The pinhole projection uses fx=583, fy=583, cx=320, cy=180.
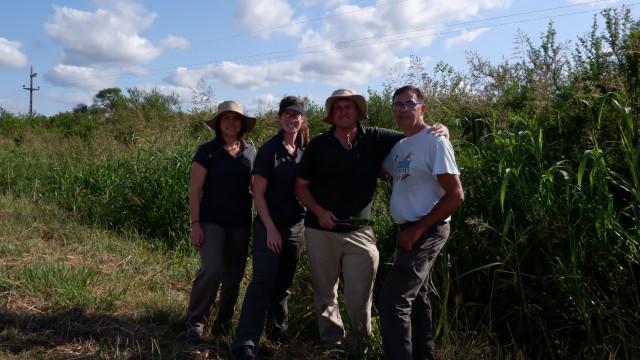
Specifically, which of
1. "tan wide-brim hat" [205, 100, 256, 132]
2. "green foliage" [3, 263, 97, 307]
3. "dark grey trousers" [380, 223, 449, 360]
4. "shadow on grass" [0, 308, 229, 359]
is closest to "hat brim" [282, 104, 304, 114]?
"tan wide-brim hat" [205, 100, 256, 132]

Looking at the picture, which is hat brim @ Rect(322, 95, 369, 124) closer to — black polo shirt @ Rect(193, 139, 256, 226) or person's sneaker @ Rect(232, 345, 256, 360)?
black polo shirt @ Rect(193, 139, 256, 226)

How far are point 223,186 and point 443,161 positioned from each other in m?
1.72

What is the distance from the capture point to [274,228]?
12.8ft

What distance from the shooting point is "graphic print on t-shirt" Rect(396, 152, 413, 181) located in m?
3.47

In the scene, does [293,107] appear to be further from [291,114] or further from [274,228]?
[274,228]

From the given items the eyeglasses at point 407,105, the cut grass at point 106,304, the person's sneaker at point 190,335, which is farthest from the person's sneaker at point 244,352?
the eyeglasses at point 407,105

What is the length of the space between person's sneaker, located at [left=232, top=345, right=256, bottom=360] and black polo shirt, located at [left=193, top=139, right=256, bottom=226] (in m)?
0.96

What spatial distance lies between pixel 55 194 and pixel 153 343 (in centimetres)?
572

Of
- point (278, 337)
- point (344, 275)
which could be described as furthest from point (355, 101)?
point (278, 337)

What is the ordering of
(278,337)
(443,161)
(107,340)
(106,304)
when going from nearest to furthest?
1. (443,161)
2. (107,340)
3. (278,337)
4. (106,304)

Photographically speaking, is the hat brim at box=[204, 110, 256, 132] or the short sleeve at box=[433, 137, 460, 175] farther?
Answer: the hat brim at box=[204, 110, 256, 132]

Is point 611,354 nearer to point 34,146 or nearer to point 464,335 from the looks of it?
point 464,335

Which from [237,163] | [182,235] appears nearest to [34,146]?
[182,235]

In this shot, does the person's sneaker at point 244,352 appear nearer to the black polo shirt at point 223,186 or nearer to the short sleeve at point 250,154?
the black polo shirt at point 223,186
